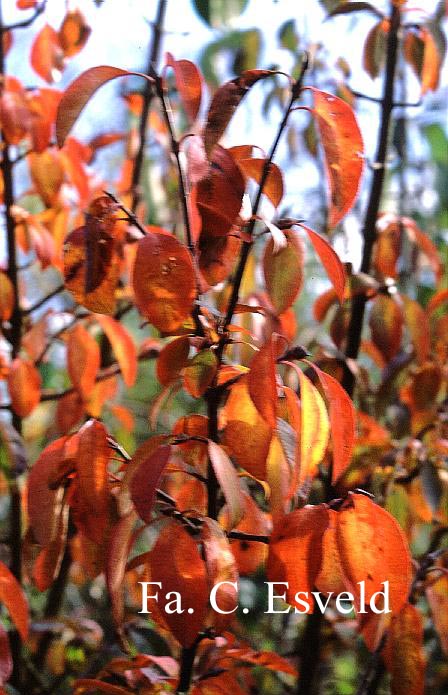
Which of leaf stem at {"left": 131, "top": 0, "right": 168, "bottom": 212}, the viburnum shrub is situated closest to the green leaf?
leaf stem at {"left": 131, "top": 0, "right": 168, "bottom": 212}

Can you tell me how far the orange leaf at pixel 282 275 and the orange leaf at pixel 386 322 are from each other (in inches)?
14.4

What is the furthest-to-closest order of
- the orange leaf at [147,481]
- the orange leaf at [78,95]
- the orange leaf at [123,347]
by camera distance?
1. the orange leaf at [123,347]
2. the orange leaf at [78,95]
3. the orange leaf at [147,481]

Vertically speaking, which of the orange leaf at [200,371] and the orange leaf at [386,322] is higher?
the orange leaf at [200,371]

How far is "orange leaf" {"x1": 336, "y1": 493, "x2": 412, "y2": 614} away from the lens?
1.63 ft

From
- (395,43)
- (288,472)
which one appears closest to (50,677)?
(288,472)

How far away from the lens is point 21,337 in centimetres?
102

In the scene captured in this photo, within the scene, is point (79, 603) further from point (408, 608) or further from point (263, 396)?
point (263, 396)

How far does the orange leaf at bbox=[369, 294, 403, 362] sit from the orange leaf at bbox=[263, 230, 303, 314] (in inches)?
14.4

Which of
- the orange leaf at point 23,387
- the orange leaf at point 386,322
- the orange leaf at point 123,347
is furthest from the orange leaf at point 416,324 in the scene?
the orange leaf at point 23,387

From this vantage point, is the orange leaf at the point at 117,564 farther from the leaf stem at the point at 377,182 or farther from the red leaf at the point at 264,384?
the leaf stem at the point at 377,182

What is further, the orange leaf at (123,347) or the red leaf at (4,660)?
the orange leaf at (123,347)

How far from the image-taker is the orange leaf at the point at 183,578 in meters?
0.48

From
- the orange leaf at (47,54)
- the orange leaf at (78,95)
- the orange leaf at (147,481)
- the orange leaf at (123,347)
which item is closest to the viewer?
the orange leaf at (147,481)

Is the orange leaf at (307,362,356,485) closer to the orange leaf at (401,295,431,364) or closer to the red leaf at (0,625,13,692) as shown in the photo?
the red leaf at (0,625,13,692)
